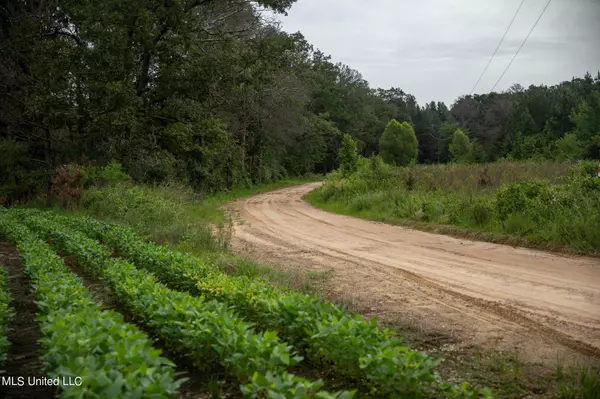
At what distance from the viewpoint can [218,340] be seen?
4.75m

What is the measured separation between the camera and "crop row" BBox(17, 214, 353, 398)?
3.81 m

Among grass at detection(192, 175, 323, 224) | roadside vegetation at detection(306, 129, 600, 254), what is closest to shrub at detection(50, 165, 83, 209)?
grass at detection(192, 175, 323, 224)

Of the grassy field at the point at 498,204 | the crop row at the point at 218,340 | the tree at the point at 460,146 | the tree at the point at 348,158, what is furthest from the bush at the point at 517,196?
the tree at the point at 460,146

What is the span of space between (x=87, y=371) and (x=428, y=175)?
72.8 ft

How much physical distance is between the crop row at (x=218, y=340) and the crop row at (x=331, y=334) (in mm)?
326

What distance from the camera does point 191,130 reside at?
2670cm

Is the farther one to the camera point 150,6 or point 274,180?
point 274,180

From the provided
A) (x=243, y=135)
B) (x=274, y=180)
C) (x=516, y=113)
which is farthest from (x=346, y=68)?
(x=243, y=135)

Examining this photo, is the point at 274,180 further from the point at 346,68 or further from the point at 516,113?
the point at 346,68

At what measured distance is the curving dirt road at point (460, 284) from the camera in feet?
21.7

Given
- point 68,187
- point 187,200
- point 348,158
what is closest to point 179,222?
point 187,200

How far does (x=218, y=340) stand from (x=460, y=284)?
19.1 feet

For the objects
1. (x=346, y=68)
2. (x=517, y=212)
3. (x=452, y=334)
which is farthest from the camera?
(x=346, y=68)

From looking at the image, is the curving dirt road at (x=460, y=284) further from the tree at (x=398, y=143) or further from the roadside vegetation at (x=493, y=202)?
the tree at (x=398, y=143)
